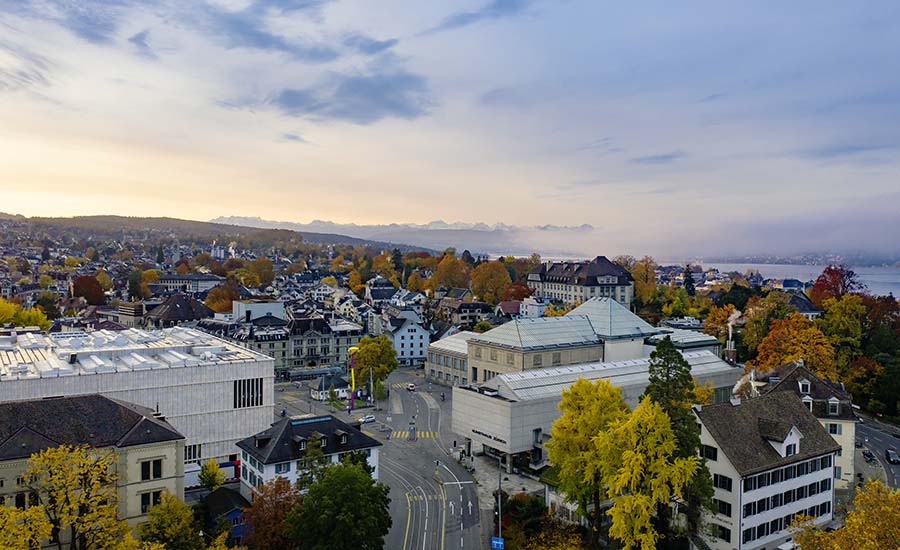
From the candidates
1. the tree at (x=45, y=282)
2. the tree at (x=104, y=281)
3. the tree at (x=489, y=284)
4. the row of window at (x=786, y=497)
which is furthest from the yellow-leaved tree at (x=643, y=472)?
the tree at (x=45, y=282)

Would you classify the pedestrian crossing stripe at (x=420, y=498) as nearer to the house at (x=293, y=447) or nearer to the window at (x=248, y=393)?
the house at (x=293, y=447)

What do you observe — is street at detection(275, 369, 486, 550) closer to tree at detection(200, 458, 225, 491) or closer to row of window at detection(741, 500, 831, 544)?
tree at detection(200, 458, 225, 491)

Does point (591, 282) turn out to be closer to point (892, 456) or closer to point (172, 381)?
point (892, 456)

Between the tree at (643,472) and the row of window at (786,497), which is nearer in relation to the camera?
the tree at (643,472)

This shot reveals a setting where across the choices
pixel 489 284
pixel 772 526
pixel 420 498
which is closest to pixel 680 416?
pixel 772 526

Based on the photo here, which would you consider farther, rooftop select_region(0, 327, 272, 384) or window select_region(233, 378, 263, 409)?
window select_region(233, 378, 263, 409)

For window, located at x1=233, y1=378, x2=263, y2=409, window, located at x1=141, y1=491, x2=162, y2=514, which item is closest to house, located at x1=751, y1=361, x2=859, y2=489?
window, located at x1=233, y1=378, x2=263, y2=409

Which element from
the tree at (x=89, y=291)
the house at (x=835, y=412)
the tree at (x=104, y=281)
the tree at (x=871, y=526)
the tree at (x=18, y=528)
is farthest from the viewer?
the tree at (x=104, y=281)
